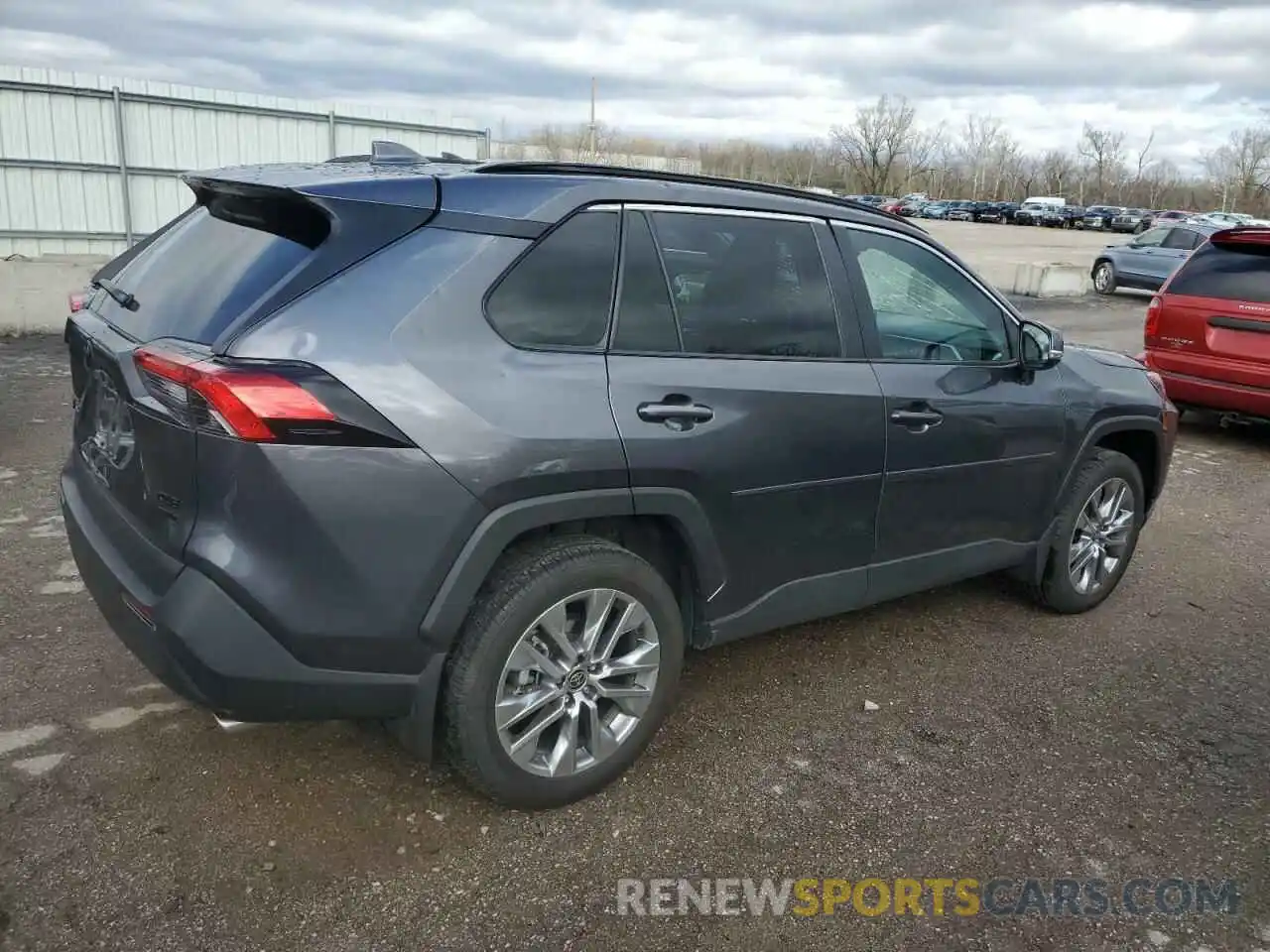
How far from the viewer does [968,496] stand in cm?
388

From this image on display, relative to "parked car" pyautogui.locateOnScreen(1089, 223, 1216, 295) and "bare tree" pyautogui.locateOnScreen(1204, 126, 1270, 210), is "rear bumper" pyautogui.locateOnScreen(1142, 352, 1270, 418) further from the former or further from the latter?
"bare tree" pyautogui.locateOnScreen(1204, 126, 1270, 210)

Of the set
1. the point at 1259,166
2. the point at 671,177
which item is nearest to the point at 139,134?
the point at 671,177

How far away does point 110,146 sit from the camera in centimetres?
1503

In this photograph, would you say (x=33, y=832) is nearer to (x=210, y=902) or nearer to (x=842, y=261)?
(x=210, y=902)

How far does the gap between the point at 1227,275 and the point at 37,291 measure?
447 inches

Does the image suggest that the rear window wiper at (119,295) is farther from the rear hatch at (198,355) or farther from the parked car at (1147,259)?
the parked car at (1147,259)

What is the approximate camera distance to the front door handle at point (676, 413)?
2893 millimetres

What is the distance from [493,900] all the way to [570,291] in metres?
1.66

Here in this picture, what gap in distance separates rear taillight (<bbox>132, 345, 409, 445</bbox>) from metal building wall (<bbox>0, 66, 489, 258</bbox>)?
14.6 metres

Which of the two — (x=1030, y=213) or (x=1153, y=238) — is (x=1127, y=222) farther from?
(x=1153, y=238)

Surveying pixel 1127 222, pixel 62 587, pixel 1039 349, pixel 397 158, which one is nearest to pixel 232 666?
pixel 397 158

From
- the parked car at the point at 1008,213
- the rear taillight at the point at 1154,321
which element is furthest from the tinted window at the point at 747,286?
the parked car at the point at 1008,213

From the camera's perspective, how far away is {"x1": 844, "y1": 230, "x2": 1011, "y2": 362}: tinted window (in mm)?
3670

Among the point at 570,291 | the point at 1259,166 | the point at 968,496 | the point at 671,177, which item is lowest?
the point at 968,496
